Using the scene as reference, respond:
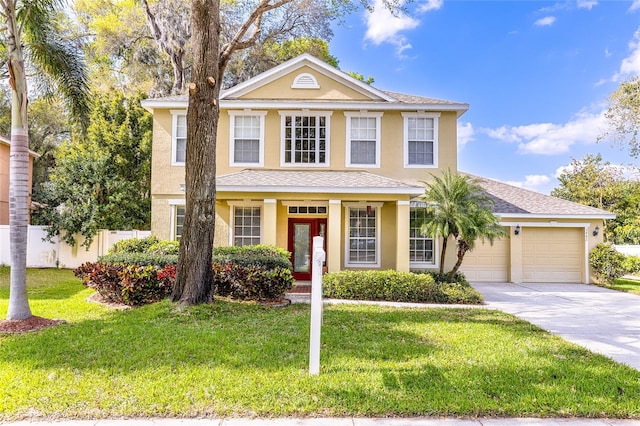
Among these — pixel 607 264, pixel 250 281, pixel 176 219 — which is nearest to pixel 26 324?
pixel 250 281

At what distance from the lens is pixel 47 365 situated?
4805 millimetres

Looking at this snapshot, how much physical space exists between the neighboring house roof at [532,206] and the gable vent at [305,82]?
277 inches

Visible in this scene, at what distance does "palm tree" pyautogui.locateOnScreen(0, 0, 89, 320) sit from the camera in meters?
7.02

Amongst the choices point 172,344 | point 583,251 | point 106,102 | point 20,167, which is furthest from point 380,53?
point 172,344

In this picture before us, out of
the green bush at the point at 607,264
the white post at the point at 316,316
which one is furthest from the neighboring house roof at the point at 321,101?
the white post at the point at 316,316

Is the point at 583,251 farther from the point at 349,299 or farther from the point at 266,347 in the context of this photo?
the point at 266,347

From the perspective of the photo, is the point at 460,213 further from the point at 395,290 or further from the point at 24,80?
the point at 24,80

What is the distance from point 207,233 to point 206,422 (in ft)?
15.0

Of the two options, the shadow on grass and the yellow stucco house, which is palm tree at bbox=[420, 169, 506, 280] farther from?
the shadow on grass

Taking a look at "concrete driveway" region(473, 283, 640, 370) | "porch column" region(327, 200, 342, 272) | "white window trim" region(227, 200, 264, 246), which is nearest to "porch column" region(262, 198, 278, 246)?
"white window trim" region(227, 200, 264, 246)

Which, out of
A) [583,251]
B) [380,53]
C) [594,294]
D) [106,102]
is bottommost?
[594,294]

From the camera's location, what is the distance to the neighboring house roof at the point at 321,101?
13.1m

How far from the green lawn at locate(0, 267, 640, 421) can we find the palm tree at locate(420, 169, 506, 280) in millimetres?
3667

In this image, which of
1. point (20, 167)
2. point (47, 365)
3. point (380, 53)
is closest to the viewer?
point (47, 365)
